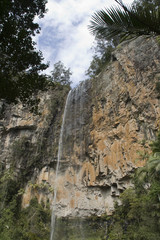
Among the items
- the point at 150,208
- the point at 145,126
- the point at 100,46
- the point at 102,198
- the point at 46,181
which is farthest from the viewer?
the point at 100,46

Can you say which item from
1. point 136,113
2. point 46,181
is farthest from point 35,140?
point 136,113

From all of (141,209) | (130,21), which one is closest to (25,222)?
(141,209)

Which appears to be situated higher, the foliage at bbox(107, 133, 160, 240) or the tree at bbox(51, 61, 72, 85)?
the tree at bbox(51, 61, 72, 85)

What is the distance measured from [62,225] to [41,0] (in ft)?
43.2

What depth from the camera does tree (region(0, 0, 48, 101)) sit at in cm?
537

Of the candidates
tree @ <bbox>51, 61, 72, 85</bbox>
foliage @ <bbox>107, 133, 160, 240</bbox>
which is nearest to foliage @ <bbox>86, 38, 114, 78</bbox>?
tree @ <bbox>51, 61, 72, 85</bbox>

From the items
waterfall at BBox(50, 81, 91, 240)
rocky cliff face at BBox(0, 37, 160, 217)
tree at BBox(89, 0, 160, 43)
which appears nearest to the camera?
tree at BBox(89, 0, 160, 43)

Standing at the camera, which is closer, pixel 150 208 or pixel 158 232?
pixel 158 232

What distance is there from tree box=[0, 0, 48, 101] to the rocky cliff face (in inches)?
279

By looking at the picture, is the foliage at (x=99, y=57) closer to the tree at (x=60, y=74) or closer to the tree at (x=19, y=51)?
the tree at (x=60, y=74)

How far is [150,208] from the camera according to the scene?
8.86 m

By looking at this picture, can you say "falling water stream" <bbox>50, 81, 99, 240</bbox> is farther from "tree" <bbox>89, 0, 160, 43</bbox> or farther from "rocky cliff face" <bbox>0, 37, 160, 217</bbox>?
"tree" <bbox>89, 0, 160, 43</bbox>

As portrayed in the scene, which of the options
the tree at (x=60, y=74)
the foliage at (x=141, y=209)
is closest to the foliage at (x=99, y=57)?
the tree at (x=60, y=74)

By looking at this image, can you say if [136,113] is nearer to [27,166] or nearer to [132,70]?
[132,70]
